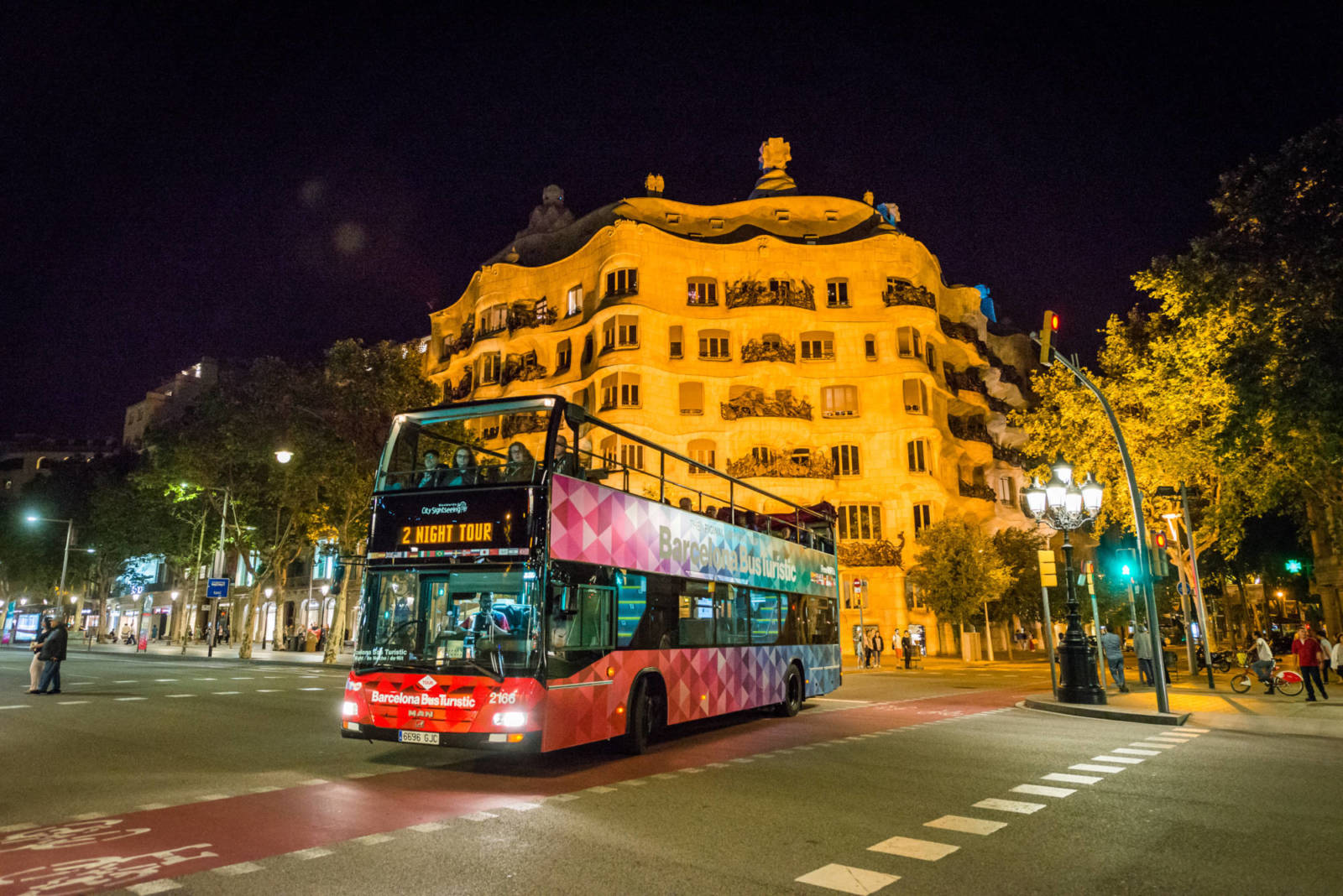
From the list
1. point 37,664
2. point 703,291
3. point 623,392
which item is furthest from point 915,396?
point 37,664

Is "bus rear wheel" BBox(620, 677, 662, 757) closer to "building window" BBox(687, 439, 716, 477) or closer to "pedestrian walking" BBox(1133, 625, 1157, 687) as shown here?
"pedestrian walking" BBox(1133, 625, 1157, 687)

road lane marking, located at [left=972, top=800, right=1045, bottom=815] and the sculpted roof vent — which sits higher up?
the sculpted roof vent

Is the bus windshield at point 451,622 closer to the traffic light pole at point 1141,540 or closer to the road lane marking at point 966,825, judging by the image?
the road lane marking at point 966,825

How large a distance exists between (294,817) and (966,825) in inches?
231

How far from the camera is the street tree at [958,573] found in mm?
39062

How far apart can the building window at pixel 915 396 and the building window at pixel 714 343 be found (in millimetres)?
9924

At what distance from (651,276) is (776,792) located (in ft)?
129

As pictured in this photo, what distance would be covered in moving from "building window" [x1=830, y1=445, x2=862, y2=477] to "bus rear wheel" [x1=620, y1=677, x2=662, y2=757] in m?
34.0

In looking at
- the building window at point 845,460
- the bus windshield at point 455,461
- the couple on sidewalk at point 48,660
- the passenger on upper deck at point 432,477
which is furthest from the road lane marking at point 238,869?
the building window at point 845,460

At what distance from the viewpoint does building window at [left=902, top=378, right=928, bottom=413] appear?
45531 mm

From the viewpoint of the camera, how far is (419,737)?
30.2ft

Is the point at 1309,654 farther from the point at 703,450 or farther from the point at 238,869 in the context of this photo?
the point at 703,450

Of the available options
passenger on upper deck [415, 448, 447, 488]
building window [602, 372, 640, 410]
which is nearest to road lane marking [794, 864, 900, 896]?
passenger on upper deck [415, 448, 447, 488]

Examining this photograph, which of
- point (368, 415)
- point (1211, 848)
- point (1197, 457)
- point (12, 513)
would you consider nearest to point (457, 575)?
point (1211, 848)
